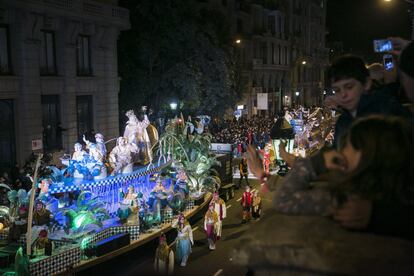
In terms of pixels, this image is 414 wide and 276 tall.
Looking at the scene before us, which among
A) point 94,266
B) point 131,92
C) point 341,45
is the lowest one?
point 94,266

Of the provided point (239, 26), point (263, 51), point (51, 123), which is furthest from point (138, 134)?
point (263, 51)

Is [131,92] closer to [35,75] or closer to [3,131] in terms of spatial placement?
[35,75]

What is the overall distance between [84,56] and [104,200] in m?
13.6

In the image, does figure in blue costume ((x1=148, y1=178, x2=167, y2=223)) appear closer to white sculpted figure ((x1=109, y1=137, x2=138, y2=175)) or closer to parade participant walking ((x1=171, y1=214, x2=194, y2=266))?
white sculpted figure ((x1=109, y1=137, x2=138, y2=175))

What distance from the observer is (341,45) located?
88.8 metres

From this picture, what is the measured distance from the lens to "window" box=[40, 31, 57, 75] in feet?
82.2

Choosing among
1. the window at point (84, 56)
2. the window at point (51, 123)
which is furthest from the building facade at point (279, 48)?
the window at point (51, 123)

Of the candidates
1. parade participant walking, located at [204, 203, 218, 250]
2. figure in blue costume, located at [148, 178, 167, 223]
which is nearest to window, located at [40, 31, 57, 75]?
figure in blue costume, located at [148, 178, 167, 223]

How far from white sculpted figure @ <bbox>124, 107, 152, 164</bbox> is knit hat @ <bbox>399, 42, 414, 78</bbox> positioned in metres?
16.7

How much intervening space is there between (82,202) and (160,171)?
479 cm

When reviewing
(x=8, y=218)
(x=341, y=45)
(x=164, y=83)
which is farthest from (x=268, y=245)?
(x=341, y=45)

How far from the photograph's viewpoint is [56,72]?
84.8 ft

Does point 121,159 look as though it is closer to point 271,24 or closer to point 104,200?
point 104,200

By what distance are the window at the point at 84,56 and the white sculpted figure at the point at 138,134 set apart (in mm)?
9378
